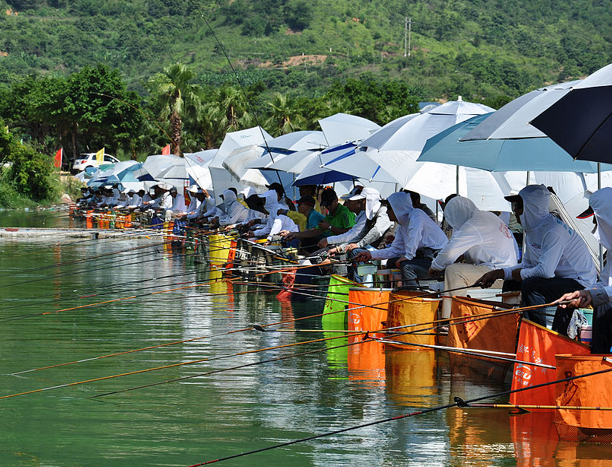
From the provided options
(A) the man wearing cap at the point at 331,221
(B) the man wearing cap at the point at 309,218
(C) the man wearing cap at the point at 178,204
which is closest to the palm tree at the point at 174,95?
(C) the man wearing cap at the point at 178,204

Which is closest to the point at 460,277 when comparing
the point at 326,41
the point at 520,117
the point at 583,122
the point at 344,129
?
the point at 520,117

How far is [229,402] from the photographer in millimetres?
7602

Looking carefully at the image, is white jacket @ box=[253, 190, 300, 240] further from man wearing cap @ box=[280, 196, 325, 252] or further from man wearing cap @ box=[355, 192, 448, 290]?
man wearing cap @ box=[355, 192, 448, 290]

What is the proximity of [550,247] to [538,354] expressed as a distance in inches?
47.6

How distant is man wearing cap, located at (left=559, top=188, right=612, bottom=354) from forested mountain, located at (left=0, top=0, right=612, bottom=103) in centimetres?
12372

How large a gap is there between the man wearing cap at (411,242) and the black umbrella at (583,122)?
294 centimetres

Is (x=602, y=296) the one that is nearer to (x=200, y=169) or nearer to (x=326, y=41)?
(x=200, y=169)

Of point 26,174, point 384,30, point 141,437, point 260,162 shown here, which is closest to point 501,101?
point 26,174

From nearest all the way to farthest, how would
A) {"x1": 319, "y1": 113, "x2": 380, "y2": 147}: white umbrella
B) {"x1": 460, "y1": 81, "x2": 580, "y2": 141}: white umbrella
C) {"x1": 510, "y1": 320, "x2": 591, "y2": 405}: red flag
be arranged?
{"x1": 510, "y1": 320, "x2": 591, "y2": 405}: red flag < {"x1": 460, "y1": 81, "x2": 580, "y2": 141}: white umbrella < {"x1": 319, "y1": 113, "x2": 380, "y2": 147}: white umbrella

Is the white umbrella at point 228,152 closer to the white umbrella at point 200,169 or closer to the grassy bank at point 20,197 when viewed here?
the white umbrella at point 200,169

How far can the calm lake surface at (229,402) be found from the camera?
20.2 feet

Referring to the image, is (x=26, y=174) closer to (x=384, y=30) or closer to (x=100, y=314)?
(x=100, y=314)

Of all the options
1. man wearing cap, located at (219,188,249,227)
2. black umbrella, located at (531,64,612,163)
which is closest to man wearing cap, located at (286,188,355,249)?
man wearing cap, located at (219,188,249,227)

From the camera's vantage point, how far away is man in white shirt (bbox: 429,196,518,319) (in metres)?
9.52
